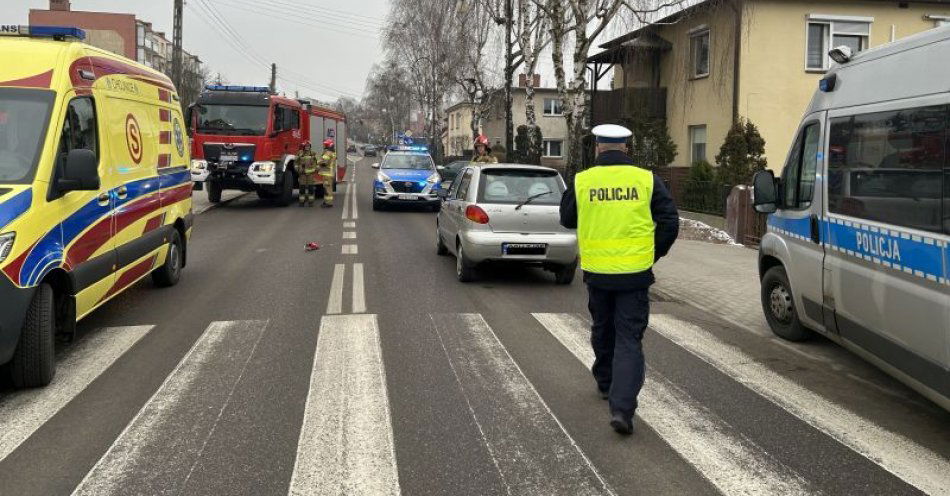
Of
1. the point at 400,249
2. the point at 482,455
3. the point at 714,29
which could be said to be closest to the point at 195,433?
the point at 482,455

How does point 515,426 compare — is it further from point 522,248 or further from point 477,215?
point 477,215

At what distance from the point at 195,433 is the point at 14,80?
336cm

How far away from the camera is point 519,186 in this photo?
32.6 ft

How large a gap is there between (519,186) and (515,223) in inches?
22.0

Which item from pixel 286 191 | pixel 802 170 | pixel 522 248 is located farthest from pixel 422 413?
pixel 286 191

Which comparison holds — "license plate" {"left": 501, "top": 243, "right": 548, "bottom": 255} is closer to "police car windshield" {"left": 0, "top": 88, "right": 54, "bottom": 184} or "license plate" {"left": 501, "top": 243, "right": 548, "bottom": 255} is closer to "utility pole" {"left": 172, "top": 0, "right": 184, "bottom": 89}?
"police car windshield" {"left": 0, "top": 88, "right": 54, "bottom": 184}

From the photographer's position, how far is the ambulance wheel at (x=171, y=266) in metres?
9.17

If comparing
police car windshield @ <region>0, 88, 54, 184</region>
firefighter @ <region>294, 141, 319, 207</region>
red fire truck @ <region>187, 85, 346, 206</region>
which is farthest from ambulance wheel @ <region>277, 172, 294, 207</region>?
police car windshield @ <region>0, 88, 54, 184</region>

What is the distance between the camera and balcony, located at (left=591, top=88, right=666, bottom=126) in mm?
27236

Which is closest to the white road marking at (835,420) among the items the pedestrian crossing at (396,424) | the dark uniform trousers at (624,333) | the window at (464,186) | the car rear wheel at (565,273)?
the pedestrian crossing at (396,424)

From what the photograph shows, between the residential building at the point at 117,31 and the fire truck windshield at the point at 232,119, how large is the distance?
1433 inches

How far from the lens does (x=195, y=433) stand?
449 cm

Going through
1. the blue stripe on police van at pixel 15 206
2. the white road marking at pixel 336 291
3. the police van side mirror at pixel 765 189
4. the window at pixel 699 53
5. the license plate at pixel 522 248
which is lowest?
the white road marking at pixel 336 291

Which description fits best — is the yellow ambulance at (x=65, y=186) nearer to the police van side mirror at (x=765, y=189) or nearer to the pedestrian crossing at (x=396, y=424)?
the pedestrian crossing at (x=396, y=424)
